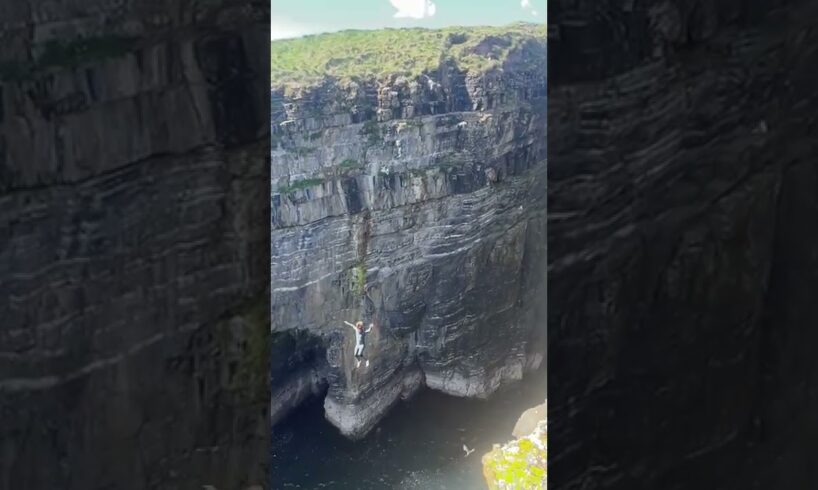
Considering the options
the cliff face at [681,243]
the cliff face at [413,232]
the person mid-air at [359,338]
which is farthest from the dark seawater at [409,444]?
the cliff face at [681,243]

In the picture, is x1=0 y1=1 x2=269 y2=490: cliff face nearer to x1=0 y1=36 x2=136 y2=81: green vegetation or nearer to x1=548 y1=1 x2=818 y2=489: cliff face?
x1=0 y1=36 x2=136 y2=81: green vegetation

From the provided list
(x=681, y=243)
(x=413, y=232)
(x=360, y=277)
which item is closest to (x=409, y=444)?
(x=360, y=277)

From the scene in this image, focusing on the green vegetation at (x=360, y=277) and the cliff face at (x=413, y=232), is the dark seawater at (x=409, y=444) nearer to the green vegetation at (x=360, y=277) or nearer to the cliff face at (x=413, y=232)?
the cliff face at (x=413, y=232)

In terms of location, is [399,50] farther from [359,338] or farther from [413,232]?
[359,338]

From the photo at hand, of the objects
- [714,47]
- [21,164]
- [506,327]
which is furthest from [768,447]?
[506,327]

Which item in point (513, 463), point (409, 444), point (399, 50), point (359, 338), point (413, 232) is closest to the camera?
point (513, 463)

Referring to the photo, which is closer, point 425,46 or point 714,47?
point 714,47

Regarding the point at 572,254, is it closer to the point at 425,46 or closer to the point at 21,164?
the point at 21,164
